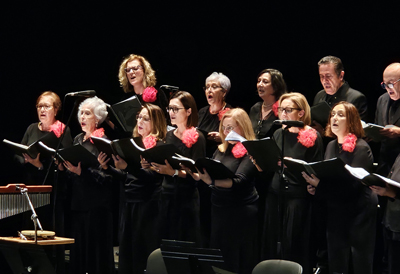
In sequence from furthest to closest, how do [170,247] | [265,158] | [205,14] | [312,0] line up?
1. [205,14]
2. [312,0]
3. [265,158]
4. [170,247]

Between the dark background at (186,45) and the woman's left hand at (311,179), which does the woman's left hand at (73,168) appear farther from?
the woman's left hand at (311,179)

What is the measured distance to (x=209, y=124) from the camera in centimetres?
570

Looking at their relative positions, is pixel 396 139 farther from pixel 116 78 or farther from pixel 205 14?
pixel 116 78

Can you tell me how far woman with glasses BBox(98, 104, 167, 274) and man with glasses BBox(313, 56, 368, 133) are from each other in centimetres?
135

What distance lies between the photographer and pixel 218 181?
4793 mm

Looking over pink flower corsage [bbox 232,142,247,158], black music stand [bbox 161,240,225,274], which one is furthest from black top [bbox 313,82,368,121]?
black music stand [bbox 161,240,225,274]

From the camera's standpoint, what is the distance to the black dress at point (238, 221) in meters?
4.80

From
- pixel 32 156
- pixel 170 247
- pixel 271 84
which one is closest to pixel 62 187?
pixel 32 156

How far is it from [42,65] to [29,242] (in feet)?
11.1

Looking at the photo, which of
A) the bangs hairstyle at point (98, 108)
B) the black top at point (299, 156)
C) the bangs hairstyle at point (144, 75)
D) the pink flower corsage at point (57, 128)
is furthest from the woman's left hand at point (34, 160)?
the black top at point (299, 156)

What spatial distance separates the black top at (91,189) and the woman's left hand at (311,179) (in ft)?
5.85

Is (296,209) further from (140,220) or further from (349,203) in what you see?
(140,220)

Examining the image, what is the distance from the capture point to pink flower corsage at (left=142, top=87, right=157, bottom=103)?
5.86 meters

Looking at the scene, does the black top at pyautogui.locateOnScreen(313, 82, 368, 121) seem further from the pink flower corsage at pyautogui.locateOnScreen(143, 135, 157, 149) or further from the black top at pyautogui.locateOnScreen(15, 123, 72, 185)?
the black top at pyautogui.locateOnScreen(15, 123, 72, 185)
